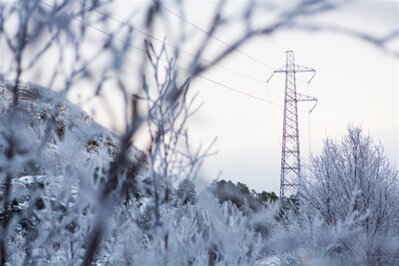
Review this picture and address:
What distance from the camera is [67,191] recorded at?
5.71ft

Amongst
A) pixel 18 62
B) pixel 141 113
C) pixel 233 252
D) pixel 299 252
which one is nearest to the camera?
pixel 141 113

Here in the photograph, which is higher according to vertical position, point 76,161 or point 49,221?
point 76,161

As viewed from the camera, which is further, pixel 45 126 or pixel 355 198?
pixel 355 198

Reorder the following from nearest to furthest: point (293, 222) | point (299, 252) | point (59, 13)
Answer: point (59, 13) → point (299, 252) → point (293, 222)

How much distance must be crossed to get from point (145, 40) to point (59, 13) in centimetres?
39

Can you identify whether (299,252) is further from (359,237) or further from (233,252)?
(233,252)

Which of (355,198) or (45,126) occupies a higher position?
(355,198)

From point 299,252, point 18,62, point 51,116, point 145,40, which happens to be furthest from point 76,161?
point 299,252

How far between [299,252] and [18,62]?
1125 centimetres

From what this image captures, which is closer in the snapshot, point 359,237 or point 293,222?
point 359,237

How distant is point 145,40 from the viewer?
3.76ft

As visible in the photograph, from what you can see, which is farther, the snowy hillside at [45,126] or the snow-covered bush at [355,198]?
the snow-covered bush at [355,198]

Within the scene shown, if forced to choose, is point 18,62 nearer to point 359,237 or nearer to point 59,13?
point 59,13

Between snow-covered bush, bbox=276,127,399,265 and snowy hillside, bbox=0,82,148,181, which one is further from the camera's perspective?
snow-covered bush, bbox=276,127,399,265
